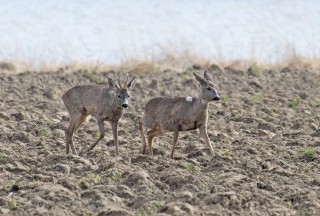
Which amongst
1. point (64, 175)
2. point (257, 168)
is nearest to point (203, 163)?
point (257, 168)

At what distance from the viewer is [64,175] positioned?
1403cm

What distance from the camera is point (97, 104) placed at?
17047mm

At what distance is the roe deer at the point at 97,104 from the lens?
16.8 metres

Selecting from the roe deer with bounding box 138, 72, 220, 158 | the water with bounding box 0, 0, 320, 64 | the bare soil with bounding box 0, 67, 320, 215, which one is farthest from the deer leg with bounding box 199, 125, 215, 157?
the water with bounding box 0, 0, 320, 64

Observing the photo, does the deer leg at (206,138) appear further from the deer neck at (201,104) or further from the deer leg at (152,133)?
the deer leg at (152,133)

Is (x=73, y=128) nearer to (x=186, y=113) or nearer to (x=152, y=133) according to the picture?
(x=152, y=133)

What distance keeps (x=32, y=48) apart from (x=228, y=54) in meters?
5.94

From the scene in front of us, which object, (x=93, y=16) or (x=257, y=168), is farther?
(x=93, y=16)

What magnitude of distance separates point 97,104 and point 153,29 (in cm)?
2146

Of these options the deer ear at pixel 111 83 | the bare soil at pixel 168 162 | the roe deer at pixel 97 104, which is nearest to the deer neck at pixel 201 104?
the bare soil at pixel 168 162

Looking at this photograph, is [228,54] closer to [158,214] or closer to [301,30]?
[301,30]

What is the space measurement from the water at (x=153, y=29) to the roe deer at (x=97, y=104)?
10768 millimetres


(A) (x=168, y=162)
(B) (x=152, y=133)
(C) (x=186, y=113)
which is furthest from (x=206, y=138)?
(A) (x=168, y=162)

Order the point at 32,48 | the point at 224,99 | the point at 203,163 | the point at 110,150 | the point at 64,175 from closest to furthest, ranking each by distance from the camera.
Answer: the point at 64,175 → the point at 203,163 → the point at 110,150 → the point at 224,99 → the point at 32,48
